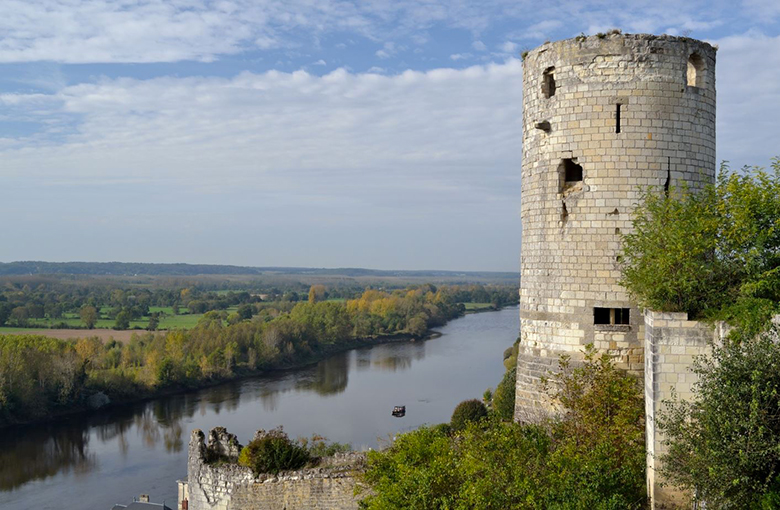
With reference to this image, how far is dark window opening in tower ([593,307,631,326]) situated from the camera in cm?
984

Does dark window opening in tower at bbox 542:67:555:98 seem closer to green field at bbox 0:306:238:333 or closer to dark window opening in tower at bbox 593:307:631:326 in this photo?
dark window opening in tower at bbox 593:307:631:326

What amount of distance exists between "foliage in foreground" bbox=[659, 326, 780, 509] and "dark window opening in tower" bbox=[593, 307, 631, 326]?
2785mm

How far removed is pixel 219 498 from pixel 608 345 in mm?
6822

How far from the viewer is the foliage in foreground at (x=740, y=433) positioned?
20.9 ft

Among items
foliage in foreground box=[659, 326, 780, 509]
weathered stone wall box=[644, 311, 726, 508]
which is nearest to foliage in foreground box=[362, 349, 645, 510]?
weathered stone wall box=[644, 311, 726, 508]

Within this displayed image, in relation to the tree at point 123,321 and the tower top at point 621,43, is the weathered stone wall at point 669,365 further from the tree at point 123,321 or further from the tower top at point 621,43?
the tree at point 123,321

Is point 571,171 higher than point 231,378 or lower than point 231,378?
higher

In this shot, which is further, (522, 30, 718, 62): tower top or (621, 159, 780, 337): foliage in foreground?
(522, 30, 718, 62): tower top

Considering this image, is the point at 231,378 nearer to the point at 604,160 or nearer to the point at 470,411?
the point at 470,411

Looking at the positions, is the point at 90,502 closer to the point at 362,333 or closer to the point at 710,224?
the point at 710,224

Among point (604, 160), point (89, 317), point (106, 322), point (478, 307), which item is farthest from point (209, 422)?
point (478, 307)

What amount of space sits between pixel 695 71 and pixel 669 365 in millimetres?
4543

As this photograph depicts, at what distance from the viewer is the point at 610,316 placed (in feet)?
32.4

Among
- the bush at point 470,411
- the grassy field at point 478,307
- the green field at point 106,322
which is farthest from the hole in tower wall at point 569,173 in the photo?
the grassy field at point 478,307
